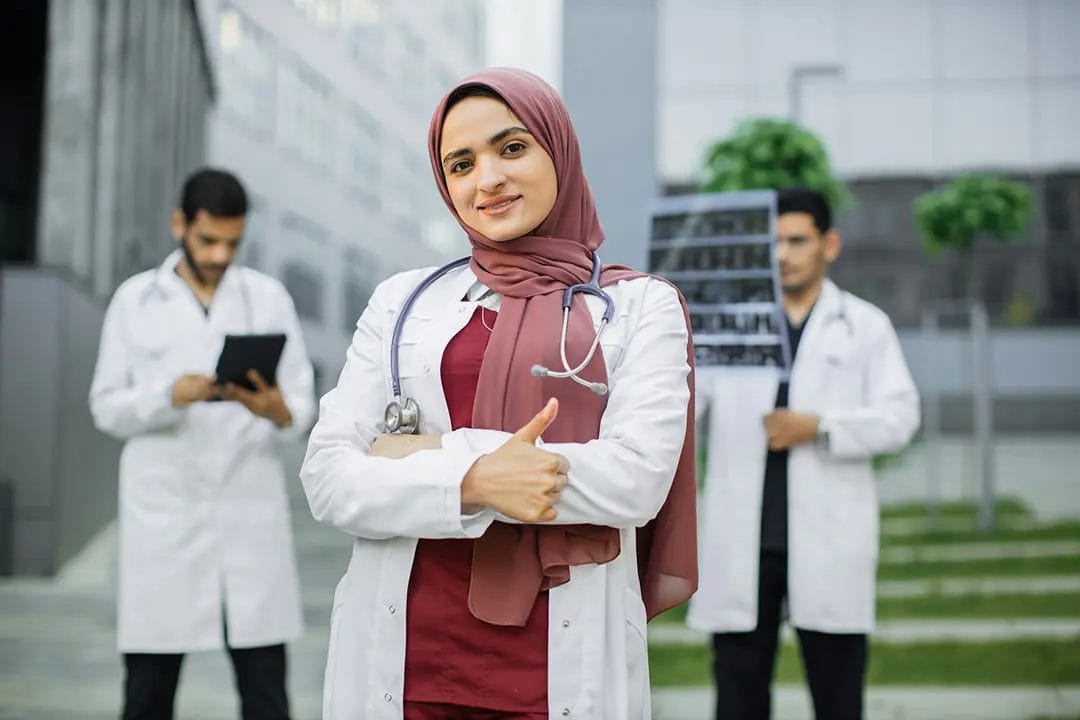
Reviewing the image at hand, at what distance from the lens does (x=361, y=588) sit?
5.25 feet

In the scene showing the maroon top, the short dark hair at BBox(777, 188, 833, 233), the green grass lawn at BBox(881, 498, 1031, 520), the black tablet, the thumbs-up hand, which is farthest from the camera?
the green grass lawn at BBox(881, 498, 1031, 520)

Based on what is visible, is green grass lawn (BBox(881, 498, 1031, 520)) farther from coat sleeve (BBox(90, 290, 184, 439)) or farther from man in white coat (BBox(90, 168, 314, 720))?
coat sleeve (BBox(90, 290, 184, 439))

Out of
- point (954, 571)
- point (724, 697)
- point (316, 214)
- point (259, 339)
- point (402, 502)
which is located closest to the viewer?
point (402, 502)

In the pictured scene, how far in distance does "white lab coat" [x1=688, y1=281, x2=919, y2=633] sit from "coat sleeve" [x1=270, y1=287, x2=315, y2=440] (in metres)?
1.06

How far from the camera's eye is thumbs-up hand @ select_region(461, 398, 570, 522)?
142 cm

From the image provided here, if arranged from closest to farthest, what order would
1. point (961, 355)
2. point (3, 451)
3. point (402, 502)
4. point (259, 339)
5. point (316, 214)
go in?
point (402, 502)
point (259, 339)
point (316, 214)
point (3, 451)
point (961, 355)

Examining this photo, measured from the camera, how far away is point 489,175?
1.57 m

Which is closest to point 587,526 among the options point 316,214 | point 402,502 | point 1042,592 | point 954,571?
point 402,502

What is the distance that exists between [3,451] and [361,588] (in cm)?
380

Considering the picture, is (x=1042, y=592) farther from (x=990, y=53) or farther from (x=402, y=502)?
(x=402, y=502)

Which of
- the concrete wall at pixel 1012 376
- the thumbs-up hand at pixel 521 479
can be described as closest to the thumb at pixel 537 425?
the thumbs-up hand at pixel 521 479

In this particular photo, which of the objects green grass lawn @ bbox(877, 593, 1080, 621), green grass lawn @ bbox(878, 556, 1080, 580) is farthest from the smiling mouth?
green grass lawn @ bbox(878, 556, 1080, 580)

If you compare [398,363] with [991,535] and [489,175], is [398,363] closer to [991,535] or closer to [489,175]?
[489,175]

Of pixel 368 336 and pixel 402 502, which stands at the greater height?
pixel 368 336
